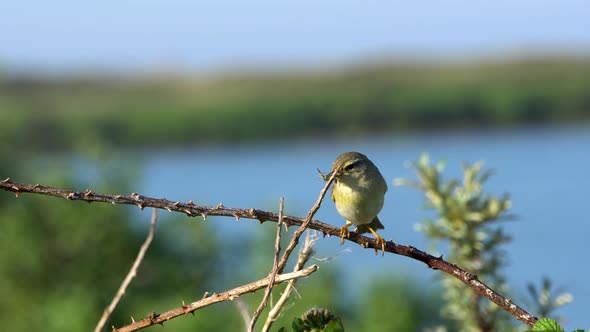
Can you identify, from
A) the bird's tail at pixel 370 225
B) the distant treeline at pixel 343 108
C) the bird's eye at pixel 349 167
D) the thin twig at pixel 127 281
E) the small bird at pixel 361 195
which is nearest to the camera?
the thin twig at pixel 127 281

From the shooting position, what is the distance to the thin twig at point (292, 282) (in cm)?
115

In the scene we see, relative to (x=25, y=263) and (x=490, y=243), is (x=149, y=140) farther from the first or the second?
(x=490, y=243)

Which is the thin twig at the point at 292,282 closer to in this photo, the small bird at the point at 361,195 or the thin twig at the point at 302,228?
the thin twig at the point at 302,228

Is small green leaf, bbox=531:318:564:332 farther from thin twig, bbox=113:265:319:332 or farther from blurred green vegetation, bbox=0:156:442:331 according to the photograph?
blurred green vegetation, bbox=0:156:442:331

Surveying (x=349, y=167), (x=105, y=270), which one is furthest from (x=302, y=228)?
(x=105, y=270)

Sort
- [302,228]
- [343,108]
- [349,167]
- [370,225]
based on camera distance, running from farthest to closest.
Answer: [343,108], [370,225], [349,167], [302,228]

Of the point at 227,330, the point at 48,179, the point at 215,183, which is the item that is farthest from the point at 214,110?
the point at 227,330

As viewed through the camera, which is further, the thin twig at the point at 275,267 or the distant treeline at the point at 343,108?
the distant treeline at the point at 343,108

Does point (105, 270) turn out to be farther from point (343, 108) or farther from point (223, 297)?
point (343, 108)

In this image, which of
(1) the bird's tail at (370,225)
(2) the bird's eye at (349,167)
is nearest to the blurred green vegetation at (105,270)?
(1) the bird's tail at (370,225)

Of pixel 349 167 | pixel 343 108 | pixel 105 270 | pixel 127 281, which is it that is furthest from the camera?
pixel 343 108

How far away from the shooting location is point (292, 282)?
1.17m

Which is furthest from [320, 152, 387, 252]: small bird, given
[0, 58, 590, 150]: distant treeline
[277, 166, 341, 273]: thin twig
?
[0, 58, 590, 150]: distant treeline

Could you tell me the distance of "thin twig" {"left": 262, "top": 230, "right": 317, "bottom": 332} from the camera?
3.76ft
